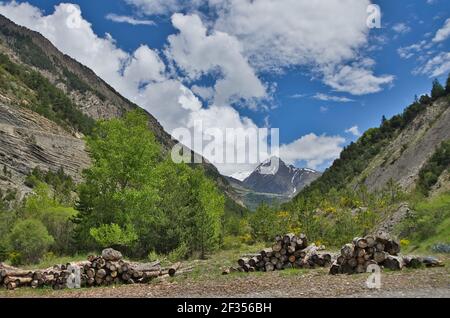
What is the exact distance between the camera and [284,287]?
13.5 m

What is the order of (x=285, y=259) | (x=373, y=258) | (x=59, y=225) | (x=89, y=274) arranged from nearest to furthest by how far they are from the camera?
1. (x=373, y=258)
2. (x=89, y=274)
3. (x=285, y=259)
4. (x=59, y=225)

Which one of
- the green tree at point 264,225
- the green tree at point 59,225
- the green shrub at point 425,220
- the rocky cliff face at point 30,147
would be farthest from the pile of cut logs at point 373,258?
the rocky cliff face at point 30,147

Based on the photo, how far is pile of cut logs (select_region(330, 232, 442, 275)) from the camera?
16.2m

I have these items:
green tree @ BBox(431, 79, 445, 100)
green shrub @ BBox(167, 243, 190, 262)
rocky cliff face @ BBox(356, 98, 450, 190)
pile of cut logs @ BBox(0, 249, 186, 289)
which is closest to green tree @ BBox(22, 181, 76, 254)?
green shrub @ BBox(167, 243, 190, 262)


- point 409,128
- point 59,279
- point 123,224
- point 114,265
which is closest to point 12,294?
point 59,279

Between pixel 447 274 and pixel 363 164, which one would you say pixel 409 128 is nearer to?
pixel 363 164

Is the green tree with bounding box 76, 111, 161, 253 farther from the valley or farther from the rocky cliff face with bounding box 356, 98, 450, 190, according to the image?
the rocky cliff face with bounding box 356, 98, 450, 190

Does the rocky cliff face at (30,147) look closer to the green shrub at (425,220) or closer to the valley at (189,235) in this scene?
the valley at (189,235)

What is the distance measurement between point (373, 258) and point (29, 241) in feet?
67.4

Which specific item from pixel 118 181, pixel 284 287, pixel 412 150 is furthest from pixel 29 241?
pixel 412 150

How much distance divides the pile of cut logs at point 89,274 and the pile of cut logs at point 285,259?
4.26 m

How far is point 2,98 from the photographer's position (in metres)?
99.5

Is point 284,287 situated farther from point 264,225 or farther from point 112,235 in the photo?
point 264,225
